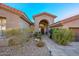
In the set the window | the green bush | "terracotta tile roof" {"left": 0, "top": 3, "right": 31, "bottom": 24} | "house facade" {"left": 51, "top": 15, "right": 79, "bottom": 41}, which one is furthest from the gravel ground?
"house facade" {"left": 51, "top": 15, "right": 79, "bottom": 41}

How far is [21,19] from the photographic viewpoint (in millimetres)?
11445

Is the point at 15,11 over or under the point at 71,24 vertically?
over

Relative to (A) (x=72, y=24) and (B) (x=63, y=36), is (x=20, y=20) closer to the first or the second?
(B) (x=63, y=36)

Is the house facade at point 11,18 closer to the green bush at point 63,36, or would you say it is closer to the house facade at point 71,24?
the house facade at point 71,24

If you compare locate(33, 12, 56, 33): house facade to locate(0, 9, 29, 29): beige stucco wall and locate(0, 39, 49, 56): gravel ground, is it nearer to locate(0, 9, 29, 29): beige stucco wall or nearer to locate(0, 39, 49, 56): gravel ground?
locate(0, 39, 49, 56): gravel ground

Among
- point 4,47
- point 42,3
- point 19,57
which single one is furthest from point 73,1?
point 4,47

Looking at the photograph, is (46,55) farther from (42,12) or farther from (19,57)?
(42,12)

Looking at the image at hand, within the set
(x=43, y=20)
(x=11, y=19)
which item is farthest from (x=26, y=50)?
(x=11, y=19)

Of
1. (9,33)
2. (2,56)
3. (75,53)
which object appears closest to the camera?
(2,56)

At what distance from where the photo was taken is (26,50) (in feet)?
32.7

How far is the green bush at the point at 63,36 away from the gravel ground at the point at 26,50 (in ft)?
5.39

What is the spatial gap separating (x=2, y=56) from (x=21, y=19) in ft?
10.4

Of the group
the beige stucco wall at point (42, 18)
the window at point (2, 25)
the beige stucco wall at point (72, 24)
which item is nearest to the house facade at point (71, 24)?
the beige stucco wall at point (72, 24)

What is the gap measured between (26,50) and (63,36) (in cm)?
386
